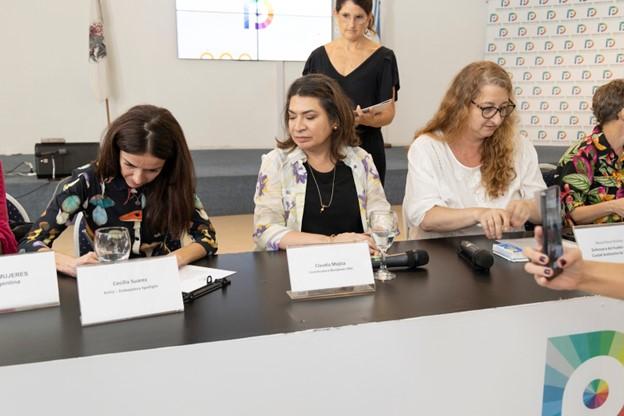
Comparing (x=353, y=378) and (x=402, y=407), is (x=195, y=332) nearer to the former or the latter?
(x=353, y=378)

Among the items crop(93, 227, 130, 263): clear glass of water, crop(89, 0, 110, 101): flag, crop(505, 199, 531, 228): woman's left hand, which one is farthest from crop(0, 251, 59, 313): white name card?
crop(89, 0, 110, 101): flag

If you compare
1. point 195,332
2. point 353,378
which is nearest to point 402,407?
point 353,378

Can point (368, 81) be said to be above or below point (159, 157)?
above

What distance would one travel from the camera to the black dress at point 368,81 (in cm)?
278

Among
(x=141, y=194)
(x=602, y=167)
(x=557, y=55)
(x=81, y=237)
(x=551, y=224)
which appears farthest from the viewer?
(x=557, y=55)

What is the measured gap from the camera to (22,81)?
4.69 meters

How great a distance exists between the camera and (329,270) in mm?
1173

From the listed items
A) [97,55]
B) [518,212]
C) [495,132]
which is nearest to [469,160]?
[495,132]

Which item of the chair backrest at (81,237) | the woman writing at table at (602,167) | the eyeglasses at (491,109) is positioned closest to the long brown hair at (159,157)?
the chair backrest at (81,237)

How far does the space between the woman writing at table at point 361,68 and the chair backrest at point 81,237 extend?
147 cm

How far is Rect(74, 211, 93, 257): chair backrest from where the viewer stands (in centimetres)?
173

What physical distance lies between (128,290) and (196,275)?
27cm

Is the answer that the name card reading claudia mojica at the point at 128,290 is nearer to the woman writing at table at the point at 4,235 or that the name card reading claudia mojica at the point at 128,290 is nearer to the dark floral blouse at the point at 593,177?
the woman writing at table at the point at 4,235

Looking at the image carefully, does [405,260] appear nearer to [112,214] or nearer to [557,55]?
[112,214]
